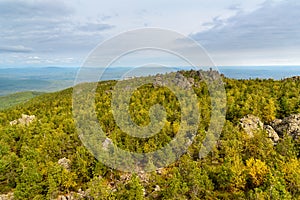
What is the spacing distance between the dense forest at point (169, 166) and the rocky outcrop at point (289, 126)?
2.51 ft

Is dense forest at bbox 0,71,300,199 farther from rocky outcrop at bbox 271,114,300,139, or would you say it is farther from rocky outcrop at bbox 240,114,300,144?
rocky outcrop at bbox 240,114,300,144

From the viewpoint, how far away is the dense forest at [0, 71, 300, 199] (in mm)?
45438

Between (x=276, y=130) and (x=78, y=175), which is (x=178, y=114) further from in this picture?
(x=78, y=175)

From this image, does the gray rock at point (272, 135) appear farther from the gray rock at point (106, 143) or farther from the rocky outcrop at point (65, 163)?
the rocky outcrop at point (65, 163)

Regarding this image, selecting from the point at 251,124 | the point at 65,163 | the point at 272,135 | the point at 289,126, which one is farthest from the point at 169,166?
the point at 289,126

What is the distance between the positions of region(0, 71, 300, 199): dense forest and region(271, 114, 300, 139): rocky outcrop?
0.77 m

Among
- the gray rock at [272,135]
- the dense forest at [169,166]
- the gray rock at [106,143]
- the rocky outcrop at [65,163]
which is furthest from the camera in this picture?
the gray rock at [272,135]

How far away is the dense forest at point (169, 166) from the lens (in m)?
45.4

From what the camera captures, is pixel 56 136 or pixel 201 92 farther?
pixel 201 92

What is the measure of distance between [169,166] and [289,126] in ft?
111

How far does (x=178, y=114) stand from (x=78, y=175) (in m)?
35.2

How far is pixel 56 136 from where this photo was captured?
68812 mm

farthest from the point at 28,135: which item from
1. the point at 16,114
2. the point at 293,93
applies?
the point at 293,93

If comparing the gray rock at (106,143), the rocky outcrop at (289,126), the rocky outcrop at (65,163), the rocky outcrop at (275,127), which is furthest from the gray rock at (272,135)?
the rocky outcrop at (65,163)
